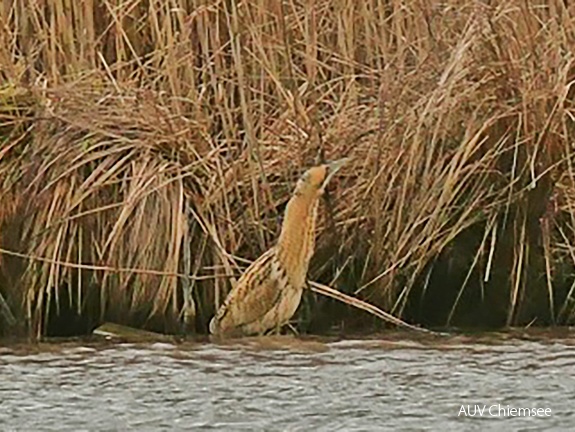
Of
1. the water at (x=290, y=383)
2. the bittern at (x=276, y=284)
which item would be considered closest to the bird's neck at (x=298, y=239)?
the bittern at (x=276, y=284)

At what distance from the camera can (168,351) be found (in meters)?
4.57

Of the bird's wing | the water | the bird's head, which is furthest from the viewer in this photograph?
the bird's head

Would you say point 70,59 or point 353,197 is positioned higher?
point 70,59

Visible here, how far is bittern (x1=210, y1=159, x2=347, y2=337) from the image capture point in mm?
4816

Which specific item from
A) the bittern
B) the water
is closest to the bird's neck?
A: the bittern

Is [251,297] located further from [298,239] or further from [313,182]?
[313,182]

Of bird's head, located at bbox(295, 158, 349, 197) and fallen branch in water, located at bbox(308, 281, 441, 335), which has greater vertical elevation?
bird's head, located at bbox(295, 158, 349, 197)

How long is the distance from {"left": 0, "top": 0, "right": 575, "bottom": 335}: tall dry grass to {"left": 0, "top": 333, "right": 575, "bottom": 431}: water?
0.82 ft

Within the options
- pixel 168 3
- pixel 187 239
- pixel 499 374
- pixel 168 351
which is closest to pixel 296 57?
pixel 168 3

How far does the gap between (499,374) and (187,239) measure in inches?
44.1

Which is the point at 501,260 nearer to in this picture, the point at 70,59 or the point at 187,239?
the point at 187,239

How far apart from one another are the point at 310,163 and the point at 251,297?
20.3 inches

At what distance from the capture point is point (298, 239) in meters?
4.86

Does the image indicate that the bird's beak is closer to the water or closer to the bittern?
the bittern
